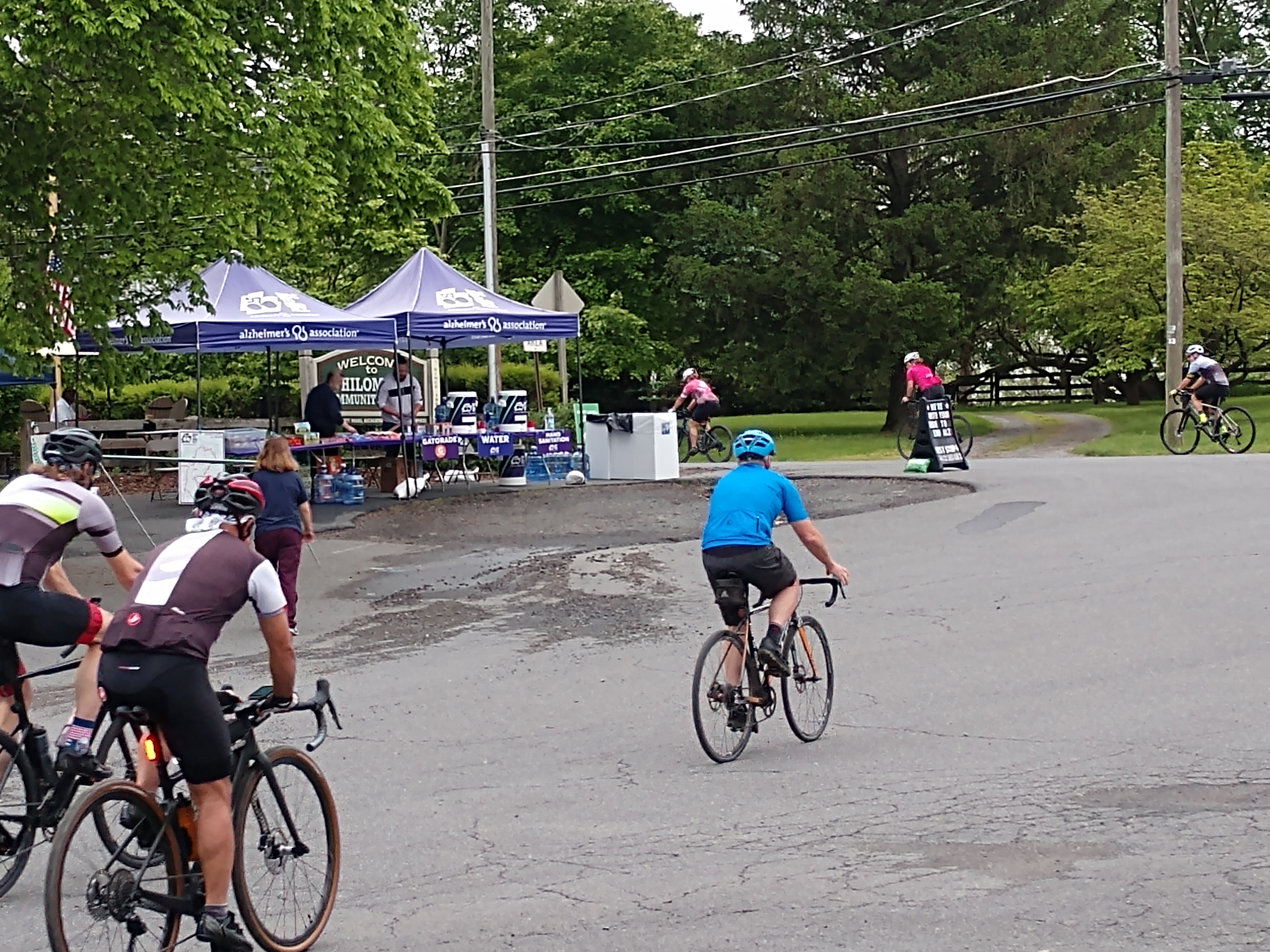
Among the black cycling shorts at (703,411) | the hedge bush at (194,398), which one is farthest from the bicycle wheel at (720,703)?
the hedge bush at (194,398)

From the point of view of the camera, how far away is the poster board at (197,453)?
2180 cm

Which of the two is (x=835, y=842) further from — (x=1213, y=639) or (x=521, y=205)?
(x=521, y=205)

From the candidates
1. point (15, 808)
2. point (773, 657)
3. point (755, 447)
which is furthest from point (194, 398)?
point (15, 808)

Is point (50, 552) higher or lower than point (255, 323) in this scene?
lower

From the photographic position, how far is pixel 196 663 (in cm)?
510

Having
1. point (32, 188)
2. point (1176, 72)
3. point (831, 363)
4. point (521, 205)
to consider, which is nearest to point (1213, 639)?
point (32, 188)

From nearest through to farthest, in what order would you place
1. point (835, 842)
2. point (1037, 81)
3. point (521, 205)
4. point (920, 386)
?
point (835, 842) → point (920, 386) → point (1037, 81) → point (521, 205)

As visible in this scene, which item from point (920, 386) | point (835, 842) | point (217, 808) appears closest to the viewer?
point (217, 808)

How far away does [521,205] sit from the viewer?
4431 cm

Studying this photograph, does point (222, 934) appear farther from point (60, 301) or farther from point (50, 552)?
point (60, 301)

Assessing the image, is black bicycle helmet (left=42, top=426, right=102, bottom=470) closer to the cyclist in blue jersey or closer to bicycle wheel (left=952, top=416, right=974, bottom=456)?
the cyclist in blue jersey

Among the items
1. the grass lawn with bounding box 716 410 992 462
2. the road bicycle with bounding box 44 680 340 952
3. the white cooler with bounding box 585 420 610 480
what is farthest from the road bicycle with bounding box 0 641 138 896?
the grass lawn with bounding box 716 410 992 462

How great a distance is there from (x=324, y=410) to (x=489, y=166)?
1055 centimetres

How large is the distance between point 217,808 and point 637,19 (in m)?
45.8
